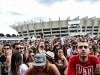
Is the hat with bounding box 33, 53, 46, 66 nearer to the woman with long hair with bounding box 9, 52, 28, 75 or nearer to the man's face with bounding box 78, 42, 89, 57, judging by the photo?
the man's face with bounding box 78, 42, 89, 57

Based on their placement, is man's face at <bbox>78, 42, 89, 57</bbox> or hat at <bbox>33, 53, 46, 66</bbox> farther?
man's face at <bbox>78, 42, 89, 57</bbox>

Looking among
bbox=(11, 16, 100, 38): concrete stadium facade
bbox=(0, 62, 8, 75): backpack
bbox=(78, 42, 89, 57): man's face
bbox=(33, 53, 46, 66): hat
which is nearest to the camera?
bbox=(33, 53, 46, 66): hat

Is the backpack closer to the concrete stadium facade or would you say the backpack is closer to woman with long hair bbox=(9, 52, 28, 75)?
woman with long hair bbox=(9, 52, 28, 75)

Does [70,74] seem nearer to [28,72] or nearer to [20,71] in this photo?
[28,72]

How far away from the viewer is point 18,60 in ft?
17.4

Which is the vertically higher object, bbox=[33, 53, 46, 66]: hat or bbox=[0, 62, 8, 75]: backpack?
bbox=[33, 53, 46, 66]: hat

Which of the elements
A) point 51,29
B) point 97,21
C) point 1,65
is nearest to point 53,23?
point 51,29

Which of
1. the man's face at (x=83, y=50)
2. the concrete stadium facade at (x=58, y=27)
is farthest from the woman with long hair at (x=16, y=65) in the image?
the concrete stadium facade at (x=58, y=27)

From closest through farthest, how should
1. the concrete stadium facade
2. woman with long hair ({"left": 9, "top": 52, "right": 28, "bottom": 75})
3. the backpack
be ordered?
1. woman with long hair ({"left": 9, "top": 52, "right": 28, "bottom": 75})
2. the backpack
3. the concrete stadium facade

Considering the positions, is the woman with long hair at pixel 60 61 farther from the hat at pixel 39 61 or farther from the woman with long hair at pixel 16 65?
the hat at pixel 39 61

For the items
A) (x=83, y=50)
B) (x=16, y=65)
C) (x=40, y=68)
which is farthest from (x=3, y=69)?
(x=83, y=50)

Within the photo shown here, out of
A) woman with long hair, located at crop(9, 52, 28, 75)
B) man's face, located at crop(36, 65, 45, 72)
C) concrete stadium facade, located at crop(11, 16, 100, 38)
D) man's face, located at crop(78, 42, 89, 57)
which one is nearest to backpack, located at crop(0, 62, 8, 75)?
woman with long hair, located at crop(9, 52, 28, 75)

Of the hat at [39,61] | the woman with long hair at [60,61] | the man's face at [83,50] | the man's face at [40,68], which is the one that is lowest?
the woman with long hair at [60,61]

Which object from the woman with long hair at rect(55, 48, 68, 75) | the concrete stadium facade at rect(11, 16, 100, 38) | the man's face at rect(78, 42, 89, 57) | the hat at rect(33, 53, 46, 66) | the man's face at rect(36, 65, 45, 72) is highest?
the man's face at rect(78, 42, 89, 57)
